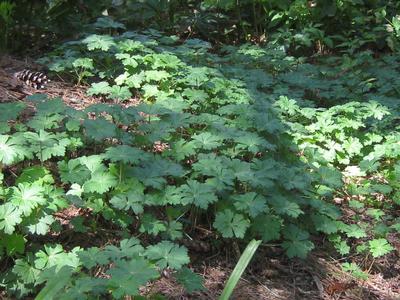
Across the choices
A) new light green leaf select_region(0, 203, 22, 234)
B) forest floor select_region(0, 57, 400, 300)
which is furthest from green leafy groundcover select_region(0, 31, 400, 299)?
forest floor select_region(0, 57, 400, 300)

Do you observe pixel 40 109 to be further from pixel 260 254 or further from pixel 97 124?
pixel 260 254

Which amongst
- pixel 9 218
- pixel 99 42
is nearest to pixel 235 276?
pixel 9 218

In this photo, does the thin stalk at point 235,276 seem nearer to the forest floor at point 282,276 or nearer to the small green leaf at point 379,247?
the forest floor at point 282,276

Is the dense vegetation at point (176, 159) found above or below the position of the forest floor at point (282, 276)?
→ above

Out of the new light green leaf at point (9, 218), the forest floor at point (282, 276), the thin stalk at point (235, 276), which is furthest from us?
the forest floor at point (282, 276)

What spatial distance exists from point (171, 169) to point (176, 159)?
0.17 m

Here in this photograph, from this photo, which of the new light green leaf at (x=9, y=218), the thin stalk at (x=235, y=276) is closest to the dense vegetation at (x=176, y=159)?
the new light green leaf at (x=9, y=218)

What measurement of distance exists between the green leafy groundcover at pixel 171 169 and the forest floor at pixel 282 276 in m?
0.11

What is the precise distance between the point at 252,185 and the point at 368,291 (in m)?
0.82

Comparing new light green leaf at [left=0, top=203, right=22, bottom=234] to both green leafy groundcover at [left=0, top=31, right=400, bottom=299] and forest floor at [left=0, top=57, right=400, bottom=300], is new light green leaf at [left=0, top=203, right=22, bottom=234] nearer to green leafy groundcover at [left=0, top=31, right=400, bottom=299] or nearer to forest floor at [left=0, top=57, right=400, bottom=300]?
green leafy groundcover at [left=0, top=31, right=400, bottom=299]

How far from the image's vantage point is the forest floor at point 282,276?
258 centimetres

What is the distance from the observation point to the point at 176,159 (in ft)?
9.54

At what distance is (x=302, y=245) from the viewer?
2.70m

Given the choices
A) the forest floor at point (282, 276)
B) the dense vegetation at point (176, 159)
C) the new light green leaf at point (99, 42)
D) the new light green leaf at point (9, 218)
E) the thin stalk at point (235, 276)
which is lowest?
the forest floor at point (282, 276)
